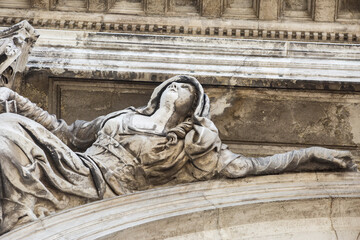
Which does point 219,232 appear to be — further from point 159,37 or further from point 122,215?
point 159,37

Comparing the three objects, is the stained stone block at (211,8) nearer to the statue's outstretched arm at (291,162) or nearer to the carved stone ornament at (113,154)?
the carved stone ornament at (113,154)

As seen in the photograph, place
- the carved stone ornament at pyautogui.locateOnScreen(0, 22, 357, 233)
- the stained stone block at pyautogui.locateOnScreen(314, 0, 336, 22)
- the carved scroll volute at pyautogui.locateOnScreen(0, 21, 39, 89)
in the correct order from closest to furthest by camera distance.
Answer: the carved stone ornament at pyautogui.locateOnScreen(0, 22, 357, 233)
the carved scroll volute at pyautogui.locateOnScreen(0, 21, 39, 89)
the stained stone block at pyautogui.locateOnScreen(314, 0, 336, 22)

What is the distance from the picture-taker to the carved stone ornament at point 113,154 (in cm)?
774

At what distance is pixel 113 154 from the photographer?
8141 millimetres

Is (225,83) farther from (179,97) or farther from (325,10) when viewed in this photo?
(325,10)

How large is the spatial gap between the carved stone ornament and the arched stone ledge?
0.08 metres

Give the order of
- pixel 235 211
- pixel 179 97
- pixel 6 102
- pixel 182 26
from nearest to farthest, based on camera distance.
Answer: pixel 235 211, pixel 6 102, pixel 179 97, pixel 182 26

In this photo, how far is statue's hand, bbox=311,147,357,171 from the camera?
8.29 metres

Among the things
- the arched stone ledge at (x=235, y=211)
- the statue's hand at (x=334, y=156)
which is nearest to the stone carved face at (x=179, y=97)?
the arched stone ledge at (x=235, y=211)

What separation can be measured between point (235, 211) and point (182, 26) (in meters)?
2.12

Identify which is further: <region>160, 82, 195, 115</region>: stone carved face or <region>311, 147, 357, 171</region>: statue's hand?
<region>160, 82, 195, 115</region>: stone carved face

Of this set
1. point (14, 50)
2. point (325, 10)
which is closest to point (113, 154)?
point (14, 50)

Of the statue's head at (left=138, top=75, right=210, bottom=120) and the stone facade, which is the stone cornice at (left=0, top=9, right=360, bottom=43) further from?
the statue's head at (left=138, top=75, right=210, bottom=120)

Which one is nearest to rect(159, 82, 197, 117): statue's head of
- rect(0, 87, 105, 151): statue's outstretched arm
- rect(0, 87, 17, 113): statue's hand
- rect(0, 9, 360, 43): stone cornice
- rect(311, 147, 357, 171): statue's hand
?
rect(0, 87, 105, 151): statue's outstretched arm
